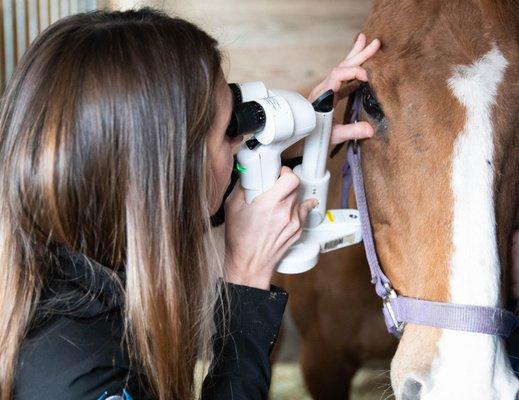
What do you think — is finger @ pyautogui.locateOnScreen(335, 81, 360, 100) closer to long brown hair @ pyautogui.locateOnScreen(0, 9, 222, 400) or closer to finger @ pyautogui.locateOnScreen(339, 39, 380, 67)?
finger @ pyautogui.locateOnScreen(339, 39, 380, 67)

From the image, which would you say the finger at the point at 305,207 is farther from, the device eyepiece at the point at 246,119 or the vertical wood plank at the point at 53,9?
the vertical wood plank at the point at 53,9

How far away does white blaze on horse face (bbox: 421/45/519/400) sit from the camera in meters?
0.91

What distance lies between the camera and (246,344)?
1035 mm

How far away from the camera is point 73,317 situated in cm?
87

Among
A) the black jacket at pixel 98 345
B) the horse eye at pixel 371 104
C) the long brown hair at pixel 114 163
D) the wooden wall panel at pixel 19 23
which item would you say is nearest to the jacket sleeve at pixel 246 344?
the black jacket at pixel 98 345

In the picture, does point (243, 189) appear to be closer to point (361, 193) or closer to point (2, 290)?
point (361, 193)

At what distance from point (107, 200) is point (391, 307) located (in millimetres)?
537

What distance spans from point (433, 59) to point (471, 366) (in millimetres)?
493

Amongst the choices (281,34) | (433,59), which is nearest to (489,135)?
(433,59)

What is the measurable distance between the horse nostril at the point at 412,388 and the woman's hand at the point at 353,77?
43 cm

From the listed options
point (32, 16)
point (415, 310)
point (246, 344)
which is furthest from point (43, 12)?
point (415, 310)

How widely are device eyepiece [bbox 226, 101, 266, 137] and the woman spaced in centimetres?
2

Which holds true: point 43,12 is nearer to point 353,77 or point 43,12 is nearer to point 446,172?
point 353,77

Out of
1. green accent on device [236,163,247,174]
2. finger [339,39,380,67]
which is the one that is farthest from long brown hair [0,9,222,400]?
finger [339,39,380,67]
